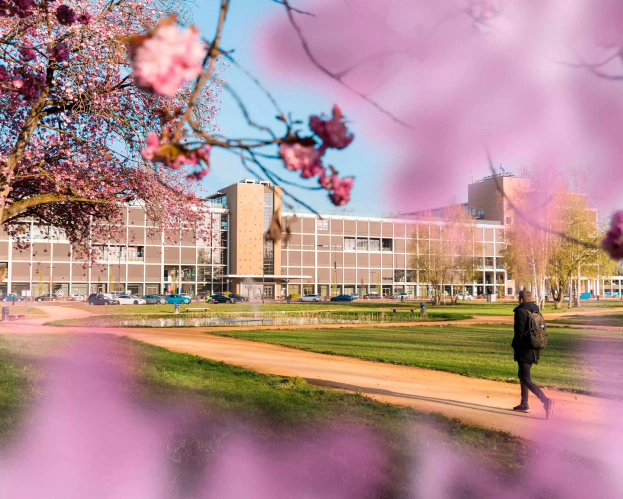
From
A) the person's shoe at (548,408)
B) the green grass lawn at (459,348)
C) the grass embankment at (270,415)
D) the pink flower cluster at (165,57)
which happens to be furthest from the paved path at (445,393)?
the pink flower cluster at (165,57)

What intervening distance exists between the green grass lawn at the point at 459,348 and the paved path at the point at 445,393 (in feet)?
2.27

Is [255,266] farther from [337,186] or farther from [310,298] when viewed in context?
[337,186]

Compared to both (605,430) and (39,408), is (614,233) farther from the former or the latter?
(39,408)

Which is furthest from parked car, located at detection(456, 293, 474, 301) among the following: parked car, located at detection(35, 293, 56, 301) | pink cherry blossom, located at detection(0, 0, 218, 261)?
pink cherry blossom, located at detection(0, 0, 218, 261)

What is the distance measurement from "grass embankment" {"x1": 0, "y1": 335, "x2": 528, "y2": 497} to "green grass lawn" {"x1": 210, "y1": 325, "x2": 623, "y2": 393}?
354 cm

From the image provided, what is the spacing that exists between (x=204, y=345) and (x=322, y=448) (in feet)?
35.8

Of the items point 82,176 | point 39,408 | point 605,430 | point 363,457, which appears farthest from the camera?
point 82,176

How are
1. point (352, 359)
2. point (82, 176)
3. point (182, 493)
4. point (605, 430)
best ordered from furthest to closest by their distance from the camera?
1. point (352, 359)
2. point (82, 176)
3. point (605, 430)
4. point (182, 493)

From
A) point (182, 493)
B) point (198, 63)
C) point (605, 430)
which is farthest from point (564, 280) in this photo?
point (198, 63)

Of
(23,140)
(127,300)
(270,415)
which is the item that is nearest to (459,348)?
(270,415)

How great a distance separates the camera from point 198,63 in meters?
1.47

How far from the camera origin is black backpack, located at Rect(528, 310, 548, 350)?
7.29m

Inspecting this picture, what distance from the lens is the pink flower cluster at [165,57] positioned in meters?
1.40

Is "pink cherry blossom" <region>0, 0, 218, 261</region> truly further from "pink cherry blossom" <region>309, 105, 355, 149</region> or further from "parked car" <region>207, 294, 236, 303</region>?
"parked car" <region>207, 294, 236, 303</region>
